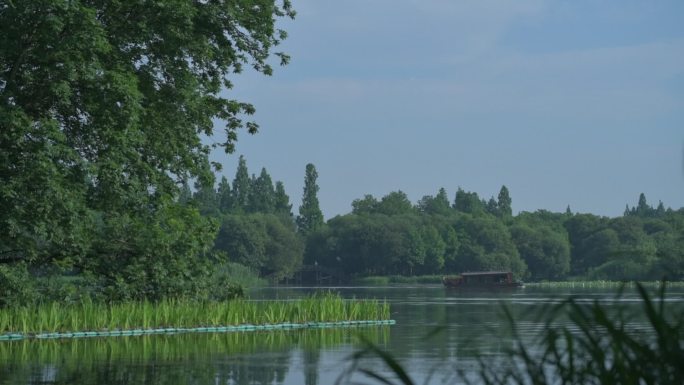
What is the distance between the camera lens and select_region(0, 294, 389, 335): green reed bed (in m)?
26.4

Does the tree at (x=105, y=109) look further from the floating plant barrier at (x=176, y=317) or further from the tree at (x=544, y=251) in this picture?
the tree at (x=544, y=251)

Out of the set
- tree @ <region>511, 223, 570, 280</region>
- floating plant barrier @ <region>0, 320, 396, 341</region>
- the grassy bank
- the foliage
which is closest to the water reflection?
floating plant barrier @ <region>0, 320, 396, 341</region>

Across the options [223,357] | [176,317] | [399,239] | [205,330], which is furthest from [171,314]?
[399,239]

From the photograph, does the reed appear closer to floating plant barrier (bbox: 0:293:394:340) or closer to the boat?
floating plant barrier (bbox: 0:293:394:340)

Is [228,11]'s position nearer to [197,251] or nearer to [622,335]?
[197,251]

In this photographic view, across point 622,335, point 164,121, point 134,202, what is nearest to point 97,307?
point 134,202

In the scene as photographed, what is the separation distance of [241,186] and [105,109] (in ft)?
503

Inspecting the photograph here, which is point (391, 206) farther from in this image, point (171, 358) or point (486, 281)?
point (171, 358)

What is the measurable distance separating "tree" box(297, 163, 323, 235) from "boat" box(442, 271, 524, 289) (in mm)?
63195

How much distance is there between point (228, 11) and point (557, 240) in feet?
427

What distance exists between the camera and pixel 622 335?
4.14 m

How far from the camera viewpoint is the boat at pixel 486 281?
349ft

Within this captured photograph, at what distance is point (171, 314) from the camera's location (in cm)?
2895

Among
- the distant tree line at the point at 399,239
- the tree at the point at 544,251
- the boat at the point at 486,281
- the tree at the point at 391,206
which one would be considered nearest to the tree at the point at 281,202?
the distant tree line at the point at 399,239
